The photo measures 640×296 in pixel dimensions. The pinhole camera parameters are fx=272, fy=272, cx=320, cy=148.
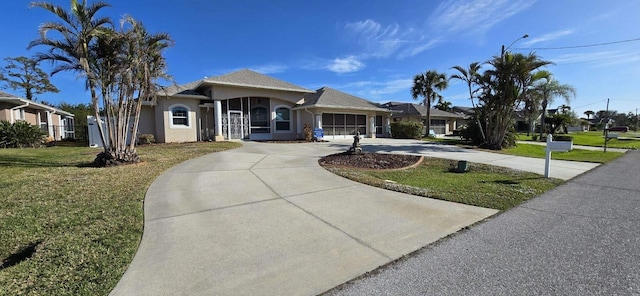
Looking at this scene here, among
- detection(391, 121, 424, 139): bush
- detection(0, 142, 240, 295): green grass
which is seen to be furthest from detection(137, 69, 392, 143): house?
detection(0, 142, 240, 295): green grass

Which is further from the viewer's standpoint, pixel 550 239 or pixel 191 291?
pixel 550 239

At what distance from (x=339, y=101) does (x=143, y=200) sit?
1924cm

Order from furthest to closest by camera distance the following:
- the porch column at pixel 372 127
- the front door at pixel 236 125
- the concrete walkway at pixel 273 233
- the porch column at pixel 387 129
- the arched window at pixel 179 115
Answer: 1. the porch column at pixel 387 129
2. the porch column at pixel 372 127
3. the front door at pixel 236 125
4. the arched window at pixel 179 115
5. the concrete walkway at pixel 273 233

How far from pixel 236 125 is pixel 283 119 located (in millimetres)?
3661

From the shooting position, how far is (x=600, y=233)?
145 inches

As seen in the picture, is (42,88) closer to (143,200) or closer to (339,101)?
(339,101)

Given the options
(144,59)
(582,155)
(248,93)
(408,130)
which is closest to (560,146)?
(582,155)

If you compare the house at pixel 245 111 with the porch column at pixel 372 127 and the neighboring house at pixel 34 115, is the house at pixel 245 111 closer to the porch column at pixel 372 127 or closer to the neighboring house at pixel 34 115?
the porch column at pixel 372 127

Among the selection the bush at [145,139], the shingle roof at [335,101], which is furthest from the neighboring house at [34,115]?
the shingle roof at [335,101]

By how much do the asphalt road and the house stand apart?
54.1ft

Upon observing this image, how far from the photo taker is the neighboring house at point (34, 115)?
1606 centimetres

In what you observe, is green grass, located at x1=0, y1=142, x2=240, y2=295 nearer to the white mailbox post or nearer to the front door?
the white mailbox post

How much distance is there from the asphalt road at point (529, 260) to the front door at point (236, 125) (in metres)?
18.0

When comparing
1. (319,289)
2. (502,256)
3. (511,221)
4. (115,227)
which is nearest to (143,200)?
(115,227)
